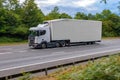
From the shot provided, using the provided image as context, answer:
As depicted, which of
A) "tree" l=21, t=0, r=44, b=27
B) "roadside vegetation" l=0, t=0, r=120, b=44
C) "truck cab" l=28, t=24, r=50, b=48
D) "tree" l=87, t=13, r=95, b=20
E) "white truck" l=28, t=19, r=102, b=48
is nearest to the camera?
"truck cab" l=28, t=24, r=50, b=48

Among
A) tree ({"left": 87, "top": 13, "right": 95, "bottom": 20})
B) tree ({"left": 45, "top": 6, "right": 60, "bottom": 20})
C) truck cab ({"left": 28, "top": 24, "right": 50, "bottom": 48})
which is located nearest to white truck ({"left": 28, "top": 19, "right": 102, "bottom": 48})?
truck cab ({"left": 28, "top": 24, "right": 50, "bottom": 48})

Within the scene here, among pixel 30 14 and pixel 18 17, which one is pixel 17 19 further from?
pixel 30 14

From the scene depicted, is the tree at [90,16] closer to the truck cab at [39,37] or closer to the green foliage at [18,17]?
the green foliage at [18,17]

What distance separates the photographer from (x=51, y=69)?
47.5 feet

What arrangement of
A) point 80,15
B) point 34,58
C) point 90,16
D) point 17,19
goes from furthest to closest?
point 90,16 → point 80,15 → point 17,19 → point 34,58

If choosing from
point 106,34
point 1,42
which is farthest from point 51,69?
point 106,34

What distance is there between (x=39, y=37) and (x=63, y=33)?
3871 mm

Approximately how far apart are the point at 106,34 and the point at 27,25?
26355mm

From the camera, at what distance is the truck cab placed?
38.7 m

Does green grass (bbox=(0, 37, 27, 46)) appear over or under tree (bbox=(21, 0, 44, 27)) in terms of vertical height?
under

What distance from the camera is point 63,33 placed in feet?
138

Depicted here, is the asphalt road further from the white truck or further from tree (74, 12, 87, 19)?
tree (74, 12, 87, 19)

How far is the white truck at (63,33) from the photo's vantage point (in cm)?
3938

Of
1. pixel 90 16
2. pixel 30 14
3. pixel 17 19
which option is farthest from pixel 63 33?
pixel 90 16
